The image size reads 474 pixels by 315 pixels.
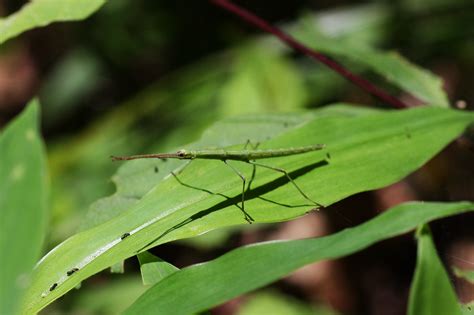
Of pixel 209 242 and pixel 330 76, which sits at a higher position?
pixel 330 76

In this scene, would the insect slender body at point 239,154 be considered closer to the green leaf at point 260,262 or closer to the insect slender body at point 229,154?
the insect slender body at point 229,154

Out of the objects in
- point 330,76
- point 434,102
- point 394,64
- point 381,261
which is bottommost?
point 381,261

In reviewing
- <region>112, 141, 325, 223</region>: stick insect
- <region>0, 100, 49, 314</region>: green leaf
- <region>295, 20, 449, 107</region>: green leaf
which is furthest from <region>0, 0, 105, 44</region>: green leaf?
<region>295, 20, 449, 107</region>: green leaf

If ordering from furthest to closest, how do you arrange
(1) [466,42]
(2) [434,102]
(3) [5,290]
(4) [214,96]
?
(1) [466,42] < (4) [214,96] < (2) [434,102] < (3) [5,290]

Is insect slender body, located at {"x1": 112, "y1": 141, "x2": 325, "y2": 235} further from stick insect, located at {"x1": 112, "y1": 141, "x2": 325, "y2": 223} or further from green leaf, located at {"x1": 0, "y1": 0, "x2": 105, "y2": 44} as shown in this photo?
green leaf, located at {"x1": 0, "y1": 0, "x2": 105, "y2": 44}

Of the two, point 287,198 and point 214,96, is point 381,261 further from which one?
point 287,198

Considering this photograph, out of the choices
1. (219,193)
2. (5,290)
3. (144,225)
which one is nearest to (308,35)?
(219,193)

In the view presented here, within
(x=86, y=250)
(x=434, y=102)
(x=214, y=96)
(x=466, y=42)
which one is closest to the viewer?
(x=86, y=250)
